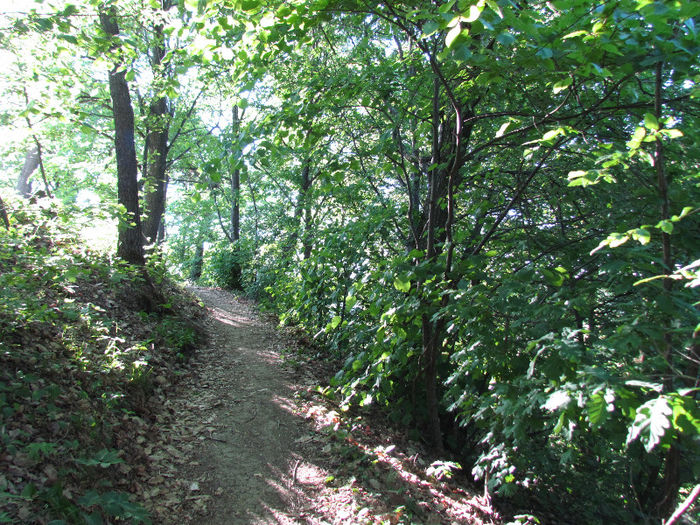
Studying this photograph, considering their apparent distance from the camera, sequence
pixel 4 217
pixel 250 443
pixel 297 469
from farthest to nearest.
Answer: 1. pixel 4 217
2. pixel 250 443
3. pixel 297 469

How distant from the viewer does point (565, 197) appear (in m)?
4.01

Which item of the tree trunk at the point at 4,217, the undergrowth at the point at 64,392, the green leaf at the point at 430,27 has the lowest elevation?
the undergrowth at the point at 64,392

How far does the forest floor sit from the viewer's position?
3559 mm

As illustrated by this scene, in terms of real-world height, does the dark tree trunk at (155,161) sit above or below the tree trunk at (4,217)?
above

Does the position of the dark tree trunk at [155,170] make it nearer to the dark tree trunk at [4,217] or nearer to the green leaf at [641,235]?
the dark tree trunk at [4,217]

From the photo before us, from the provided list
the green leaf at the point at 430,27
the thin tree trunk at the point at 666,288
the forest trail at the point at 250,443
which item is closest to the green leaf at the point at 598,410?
the thin tree trunk at the point at 666,288

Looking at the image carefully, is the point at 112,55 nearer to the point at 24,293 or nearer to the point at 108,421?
the point at 24,293

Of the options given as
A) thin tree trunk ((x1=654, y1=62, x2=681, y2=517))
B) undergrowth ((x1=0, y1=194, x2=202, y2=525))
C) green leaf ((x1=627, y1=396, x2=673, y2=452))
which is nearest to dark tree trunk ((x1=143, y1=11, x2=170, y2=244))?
undergrowth ((x1=0, y1=194, x2=202, y2=525))

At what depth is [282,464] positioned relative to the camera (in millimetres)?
4238

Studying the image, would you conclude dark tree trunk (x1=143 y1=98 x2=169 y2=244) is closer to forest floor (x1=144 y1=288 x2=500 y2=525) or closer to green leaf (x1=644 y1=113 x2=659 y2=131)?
forest floor (x1=144 y1=288 x2=500 y2=525)

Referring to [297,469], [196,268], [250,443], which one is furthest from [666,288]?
[196,268]

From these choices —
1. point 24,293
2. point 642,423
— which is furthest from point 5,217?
point 642,423

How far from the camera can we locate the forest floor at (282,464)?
356 cm

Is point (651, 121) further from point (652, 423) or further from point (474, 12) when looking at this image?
point (652, 423)
